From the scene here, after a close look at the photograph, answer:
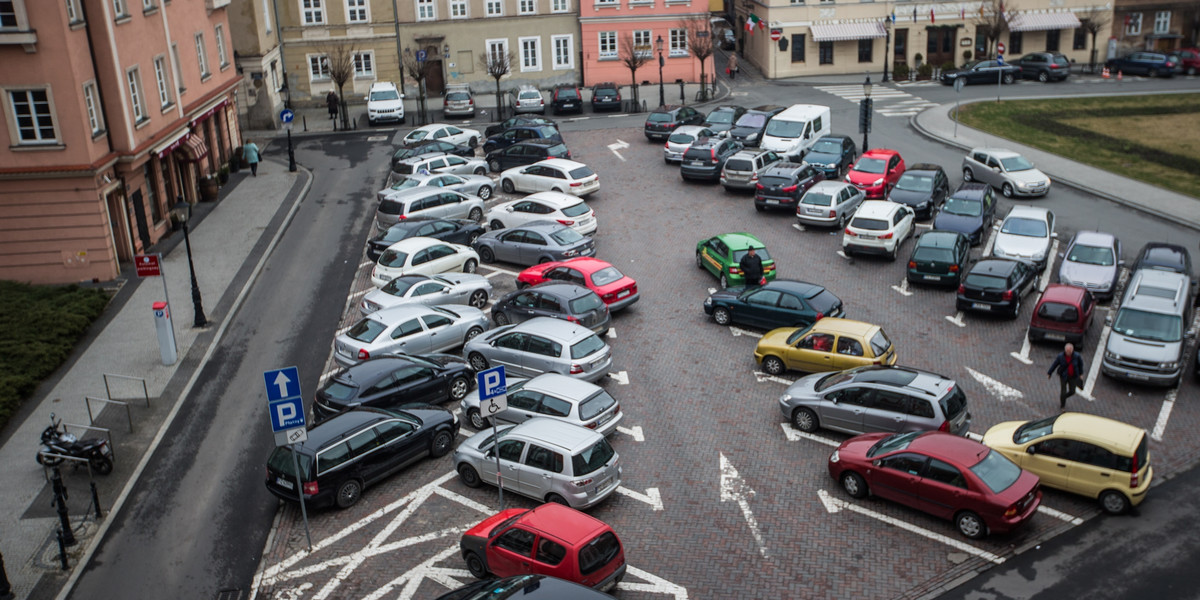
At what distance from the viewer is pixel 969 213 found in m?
32.4

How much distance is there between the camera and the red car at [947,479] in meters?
17.2

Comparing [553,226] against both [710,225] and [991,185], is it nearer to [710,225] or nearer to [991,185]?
[710,225]

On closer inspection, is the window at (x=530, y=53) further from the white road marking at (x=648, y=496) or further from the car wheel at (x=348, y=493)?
the white road marking at (x=648, y=496)

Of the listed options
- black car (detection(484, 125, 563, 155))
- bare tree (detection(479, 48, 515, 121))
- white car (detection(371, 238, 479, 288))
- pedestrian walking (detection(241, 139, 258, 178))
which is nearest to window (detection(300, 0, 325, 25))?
bare tree (detection(479, 48, 515, 121))

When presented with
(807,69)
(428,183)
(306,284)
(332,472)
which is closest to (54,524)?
(332,472)

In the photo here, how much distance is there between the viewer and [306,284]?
31.2 metres

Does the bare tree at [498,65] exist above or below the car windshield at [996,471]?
above

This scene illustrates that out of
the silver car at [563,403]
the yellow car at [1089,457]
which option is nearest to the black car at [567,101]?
the silver car at [563,403]

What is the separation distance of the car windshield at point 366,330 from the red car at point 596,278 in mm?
5325

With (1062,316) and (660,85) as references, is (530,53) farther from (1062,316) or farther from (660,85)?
(1062,316)

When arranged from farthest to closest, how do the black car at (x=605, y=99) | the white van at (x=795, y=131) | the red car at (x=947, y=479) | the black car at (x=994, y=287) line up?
the black car at (x=605, y=99), the white van at (x=795, y=131), the black car at (x=994, y=287), the red car at (x=947, y=479)

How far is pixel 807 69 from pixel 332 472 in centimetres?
5129

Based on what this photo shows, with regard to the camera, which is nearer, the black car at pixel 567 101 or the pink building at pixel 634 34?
the black car at pixel 567 101

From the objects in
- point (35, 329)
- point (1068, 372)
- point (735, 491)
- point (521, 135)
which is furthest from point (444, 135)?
point (1068, 372)
